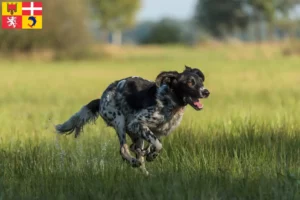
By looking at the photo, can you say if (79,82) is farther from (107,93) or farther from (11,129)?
(107,93)

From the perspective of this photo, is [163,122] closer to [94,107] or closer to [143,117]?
[143,117]

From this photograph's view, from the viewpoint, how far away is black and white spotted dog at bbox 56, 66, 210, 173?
632cm

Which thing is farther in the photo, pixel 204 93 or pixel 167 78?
pixel 167 78

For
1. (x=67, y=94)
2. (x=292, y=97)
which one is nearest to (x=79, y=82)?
(x=67, y=94)

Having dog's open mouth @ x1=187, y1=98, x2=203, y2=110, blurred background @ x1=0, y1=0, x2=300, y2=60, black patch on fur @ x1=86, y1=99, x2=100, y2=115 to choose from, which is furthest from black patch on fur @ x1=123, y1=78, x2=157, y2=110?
blurred background @ x1=0, y1=0, x2=300, y2=60

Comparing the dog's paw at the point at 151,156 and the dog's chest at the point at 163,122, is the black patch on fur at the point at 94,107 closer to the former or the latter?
the dog's chest at the point at 163,122

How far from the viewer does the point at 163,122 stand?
645cm

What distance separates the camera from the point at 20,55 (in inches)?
1528

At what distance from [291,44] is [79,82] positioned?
72.5 feet

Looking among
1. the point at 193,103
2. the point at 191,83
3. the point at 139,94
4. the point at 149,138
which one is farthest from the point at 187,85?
the point at 149,138

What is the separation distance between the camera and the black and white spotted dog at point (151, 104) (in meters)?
6.32

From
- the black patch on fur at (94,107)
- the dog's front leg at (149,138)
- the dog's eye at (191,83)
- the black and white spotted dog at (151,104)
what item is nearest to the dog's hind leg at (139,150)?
the black and white spotted dog at (151,104)

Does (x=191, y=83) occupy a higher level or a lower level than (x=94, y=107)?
higher

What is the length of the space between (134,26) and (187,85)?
256 ft
